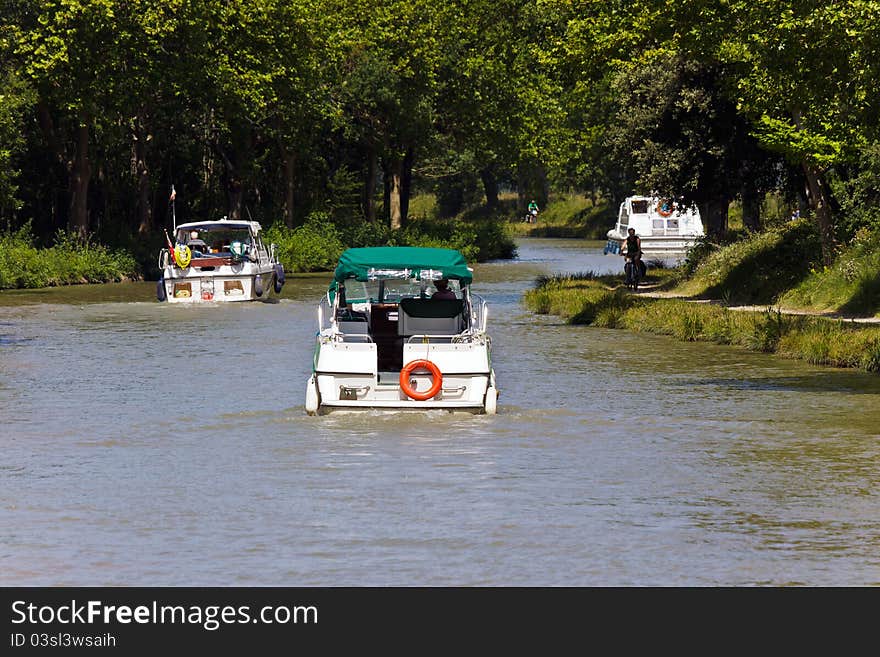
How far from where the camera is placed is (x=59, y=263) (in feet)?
176

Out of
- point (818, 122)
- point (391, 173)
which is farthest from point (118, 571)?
point (391, 173)

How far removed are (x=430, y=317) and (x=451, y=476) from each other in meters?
5.31

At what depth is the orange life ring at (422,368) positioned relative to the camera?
2117 centimetres

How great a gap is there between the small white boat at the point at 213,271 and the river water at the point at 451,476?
13.6m

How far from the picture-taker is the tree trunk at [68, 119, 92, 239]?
56.0 m

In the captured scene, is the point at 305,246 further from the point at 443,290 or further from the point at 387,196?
the point at 443,290

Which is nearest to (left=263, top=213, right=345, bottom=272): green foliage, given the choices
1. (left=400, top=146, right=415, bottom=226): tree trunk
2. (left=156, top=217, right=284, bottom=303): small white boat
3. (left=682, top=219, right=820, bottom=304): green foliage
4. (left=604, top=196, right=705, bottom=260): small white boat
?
(left=400, top=146, right=415, bottom=226): tree trunk

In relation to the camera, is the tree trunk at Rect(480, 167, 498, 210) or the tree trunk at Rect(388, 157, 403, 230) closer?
the tree trunk at Rect(388, 157, 403, 230)

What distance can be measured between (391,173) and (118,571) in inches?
2507

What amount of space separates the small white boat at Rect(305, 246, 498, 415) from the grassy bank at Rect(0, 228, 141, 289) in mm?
30139

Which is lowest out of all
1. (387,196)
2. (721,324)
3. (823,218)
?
(721,324)

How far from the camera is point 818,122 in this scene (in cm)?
3503

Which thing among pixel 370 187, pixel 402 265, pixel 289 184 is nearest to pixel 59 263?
pixel 289 184

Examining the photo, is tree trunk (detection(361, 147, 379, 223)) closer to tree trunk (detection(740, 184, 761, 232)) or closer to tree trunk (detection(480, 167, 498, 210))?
tree trunk (detection(740, 184, 761, 232))
